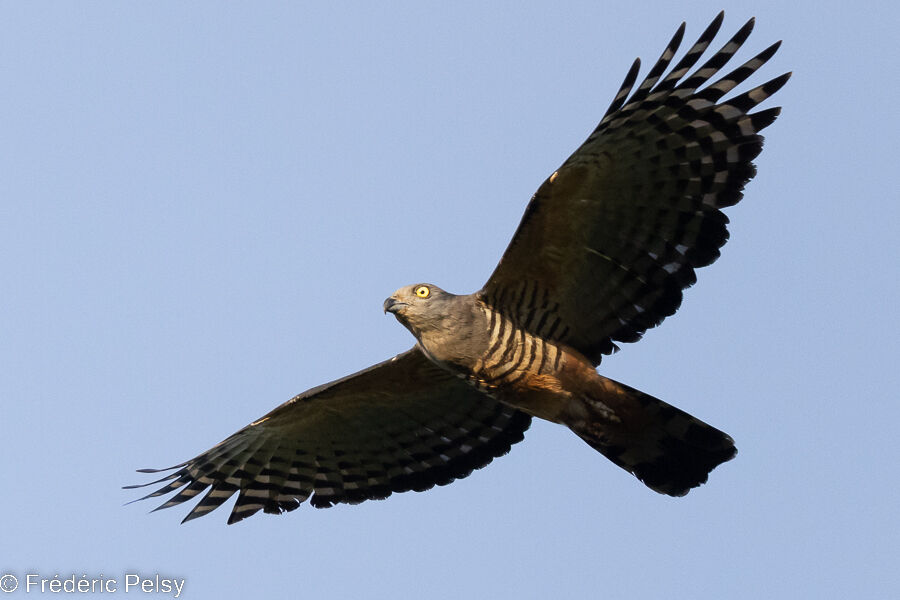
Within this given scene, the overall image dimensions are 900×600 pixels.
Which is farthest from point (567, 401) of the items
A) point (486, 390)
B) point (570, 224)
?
point (570, 224)

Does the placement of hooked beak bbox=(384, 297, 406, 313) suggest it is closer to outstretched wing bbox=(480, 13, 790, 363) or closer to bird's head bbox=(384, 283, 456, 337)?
bird's head bbox=(384, 283, 456, 337)

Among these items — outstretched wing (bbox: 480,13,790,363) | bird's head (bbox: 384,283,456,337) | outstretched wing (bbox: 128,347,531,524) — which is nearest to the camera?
outstretched wing (bbox: 480,13,790,363)

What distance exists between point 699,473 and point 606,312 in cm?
159

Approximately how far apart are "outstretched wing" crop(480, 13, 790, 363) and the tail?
0.57 meters

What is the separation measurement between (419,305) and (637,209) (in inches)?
78.4

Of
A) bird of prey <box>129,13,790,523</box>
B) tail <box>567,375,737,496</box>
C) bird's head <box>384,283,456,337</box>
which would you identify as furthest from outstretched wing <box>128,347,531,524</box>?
tail <box>567,375,737,496</box>

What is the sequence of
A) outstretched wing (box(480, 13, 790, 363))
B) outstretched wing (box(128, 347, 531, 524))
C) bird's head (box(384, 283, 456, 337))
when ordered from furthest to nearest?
outstretched wing (box(128, 347, 531, 524)) → bird's head (box(384, 283, 456, 337)) → outstretched wing (box(480, 13, 790, 363))

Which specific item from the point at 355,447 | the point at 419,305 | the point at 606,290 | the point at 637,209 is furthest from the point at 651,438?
the point at 355,447

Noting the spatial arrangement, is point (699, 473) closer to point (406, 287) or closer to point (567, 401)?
point (567, 401)

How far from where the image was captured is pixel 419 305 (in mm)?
11383

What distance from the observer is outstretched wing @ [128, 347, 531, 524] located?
41.9 ft

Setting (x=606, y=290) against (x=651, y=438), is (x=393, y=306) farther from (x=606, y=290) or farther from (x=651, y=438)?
(x=651, y=438)

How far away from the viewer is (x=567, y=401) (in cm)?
1159

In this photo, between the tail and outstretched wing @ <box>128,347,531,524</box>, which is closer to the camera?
the tail
